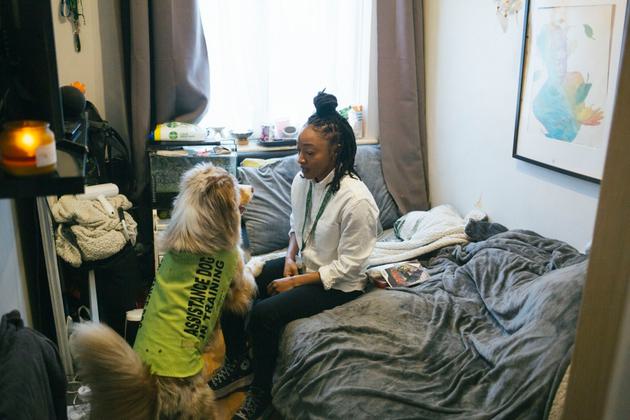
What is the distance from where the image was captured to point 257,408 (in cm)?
212

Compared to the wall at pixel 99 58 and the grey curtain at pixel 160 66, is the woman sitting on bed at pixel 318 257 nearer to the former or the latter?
the grey curtain at pixel 160 66

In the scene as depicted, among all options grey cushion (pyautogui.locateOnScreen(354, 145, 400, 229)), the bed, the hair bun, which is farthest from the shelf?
grey cushion (pyautogui.locateOnScreen(354, 145, 400, 229))

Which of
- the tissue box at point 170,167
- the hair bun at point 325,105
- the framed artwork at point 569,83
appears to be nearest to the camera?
the framed artwork at point 569,83

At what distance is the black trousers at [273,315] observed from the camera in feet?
6.79

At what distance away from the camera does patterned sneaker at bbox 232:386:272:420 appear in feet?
6.93

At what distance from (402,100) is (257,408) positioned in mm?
1939

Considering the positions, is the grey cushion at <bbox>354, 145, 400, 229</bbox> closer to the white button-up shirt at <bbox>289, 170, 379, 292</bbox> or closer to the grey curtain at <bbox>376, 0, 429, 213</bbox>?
the grey curtain at <bbox>376, 0, 429, 213</bbox>

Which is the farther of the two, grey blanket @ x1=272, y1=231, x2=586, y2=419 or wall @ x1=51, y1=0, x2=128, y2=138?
wall @ x1=51, y1=0, x2=128, y2=138

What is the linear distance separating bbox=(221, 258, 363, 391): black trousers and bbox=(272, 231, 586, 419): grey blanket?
4 cm

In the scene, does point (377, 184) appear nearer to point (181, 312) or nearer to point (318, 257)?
point (318, 257)

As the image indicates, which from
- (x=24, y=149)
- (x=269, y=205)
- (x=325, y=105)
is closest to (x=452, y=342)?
(x=325, y=105)

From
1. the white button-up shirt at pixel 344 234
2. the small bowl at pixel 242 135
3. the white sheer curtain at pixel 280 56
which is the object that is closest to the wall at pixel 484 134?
the white sheer curtain at pixel 280 56

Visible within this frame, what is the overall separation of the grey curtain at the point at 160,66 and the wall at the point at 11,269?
0.94m

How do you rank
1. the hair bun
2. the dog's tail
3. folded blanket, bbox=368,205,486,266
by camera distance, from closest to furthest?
1. the dog's tail
2. the hair bun
3. folded blanket, bbox=368,205,486,266
